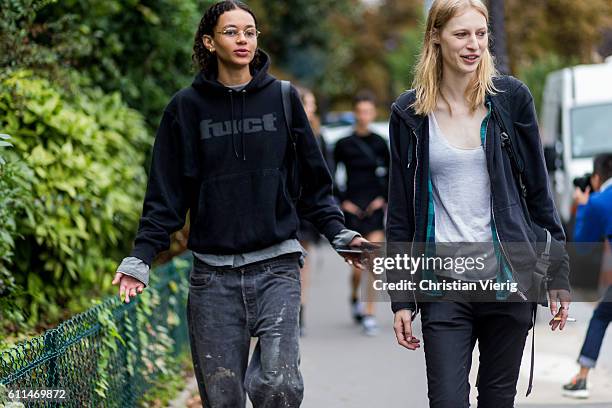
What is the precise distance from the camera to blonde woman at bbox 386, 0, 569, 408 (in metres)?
4.01

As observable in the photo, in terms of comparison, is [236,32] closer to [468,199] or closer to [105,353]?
[468,199]

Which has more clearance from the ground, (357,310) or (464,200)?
(464,200)

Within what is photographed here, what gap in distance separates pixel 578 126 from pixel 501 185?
963 cm

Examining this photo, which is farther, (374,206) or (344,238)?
(374,206)

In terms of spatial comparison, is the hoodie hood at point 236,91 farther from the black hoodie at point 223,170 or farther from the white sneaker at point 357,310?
the white sneaker at point 357,310

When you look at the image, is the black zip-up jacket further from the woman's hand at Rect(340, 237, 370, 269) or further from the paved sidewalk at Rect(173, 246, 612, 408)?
the paved sidewalk at Rect(173, 246, 612, 408)

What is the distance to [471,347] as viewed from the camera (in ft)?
13.4

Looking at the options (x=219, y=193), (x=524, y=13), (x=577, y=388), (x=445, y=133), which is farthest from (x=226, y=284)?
(x=524, y=13)

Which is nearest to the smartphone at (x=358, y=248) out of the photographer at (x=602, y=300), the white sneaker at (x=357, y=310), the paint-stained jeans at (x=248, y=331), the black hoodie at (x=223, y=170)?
the black hoodie at (x=223, y=170)

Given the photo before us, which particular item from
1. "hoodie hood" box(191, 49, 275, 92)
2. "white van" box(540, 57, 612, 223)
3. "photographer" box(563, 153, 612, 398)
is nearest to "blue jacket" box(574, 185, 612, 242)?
"photographer" box(563, 153, 612, 398)

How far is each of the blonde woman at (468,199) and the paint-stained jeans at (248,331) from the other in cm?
53

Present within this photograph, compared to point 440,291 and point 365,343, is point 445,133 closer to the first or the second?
point 440,291

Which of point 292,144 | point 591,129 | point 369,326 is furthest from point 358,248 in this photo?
point 591,129

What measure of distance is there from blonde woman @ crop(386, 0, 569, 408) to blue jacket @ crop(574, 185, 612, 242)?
8.98ft
